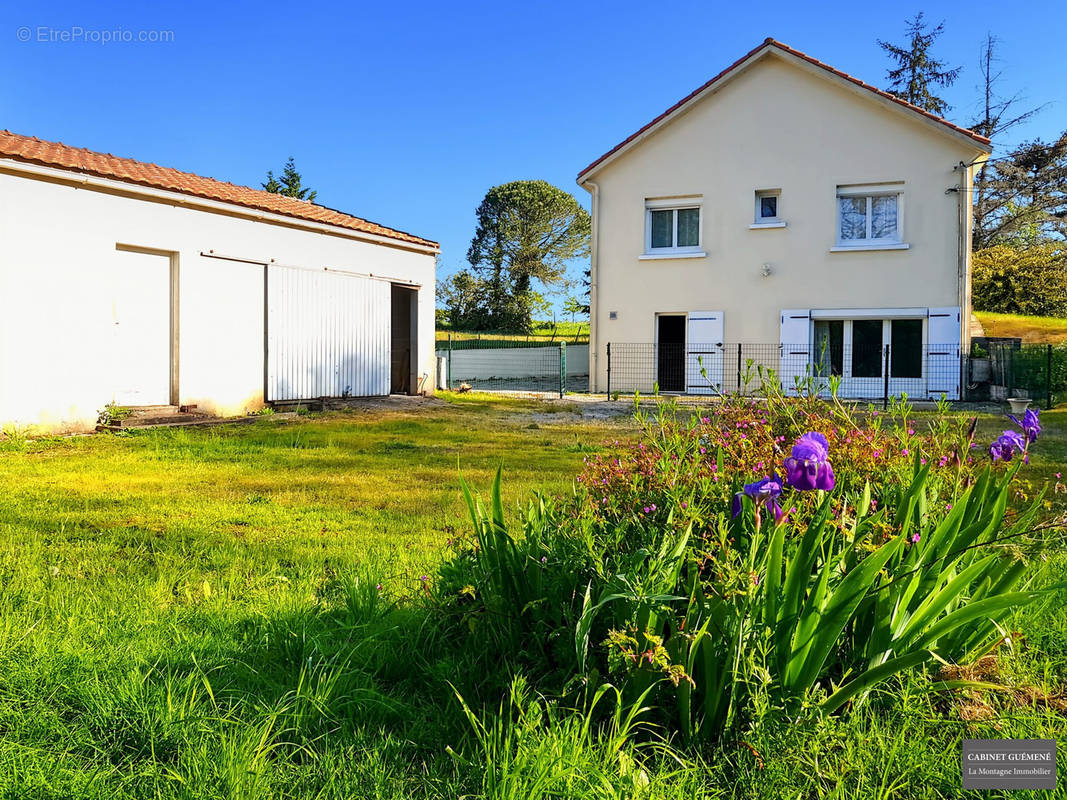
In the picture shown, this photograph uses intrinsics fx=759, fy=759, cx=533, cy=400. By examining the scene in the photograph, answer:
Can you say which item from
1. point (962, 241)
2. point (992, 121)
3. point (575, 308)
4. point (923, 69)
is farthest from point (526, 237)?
point (962, 241)

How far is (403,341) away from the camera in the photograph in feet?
59.2

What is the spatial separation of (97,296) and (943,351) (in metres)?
16.7

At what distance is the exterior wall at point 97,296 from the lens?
30.7ft

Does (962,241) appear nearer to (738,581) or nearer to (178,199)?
(178,199)

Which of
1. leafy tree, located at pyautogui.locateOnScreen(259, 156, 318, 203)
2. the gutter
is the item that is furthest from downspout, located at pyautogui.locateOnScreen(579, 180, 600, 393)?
leafy tree, located at pyautogui.locateOnScreen(259, 156, 318, 203)

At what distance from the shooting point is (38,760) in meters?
1.89

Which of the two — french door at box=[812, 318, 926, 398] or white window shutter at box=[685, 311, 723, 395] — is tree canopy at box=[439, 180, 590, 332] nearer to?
white window shutter at box=[685, 311, 723, 395]

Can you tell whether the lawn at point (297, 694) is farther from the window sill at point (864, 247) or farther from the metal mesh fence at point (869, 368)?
the window sill at point (864, 247)

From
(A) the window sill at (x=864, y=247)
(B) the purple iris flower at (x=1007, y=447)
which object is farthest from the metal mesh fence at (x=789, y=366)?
(B) the purple iris flower at (x=1007, y=447)

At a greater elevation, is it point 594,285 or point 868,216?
point 868,216

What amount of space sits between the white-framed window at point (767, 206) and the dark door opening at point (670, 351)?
3.06 meters

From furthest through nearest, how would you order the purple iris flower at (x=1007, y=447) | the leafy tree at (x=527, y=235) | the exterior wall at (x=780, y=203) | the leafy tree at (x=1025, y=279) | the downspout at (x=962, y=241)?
the leafy tree at (x=527, y=235)
the leafy tree at (x=1025, y=279)
the exterior wall at (x=780, y=203)
the downspout at (x=962, y=241)
the purple iris flower at (x=1007, y=447)

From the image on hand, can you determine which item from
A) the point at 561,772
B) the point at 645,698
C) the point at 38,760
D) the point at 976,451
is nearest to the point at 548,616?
the point at 645,698

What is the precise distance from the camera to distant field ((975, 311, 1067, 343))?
27.2 metres
